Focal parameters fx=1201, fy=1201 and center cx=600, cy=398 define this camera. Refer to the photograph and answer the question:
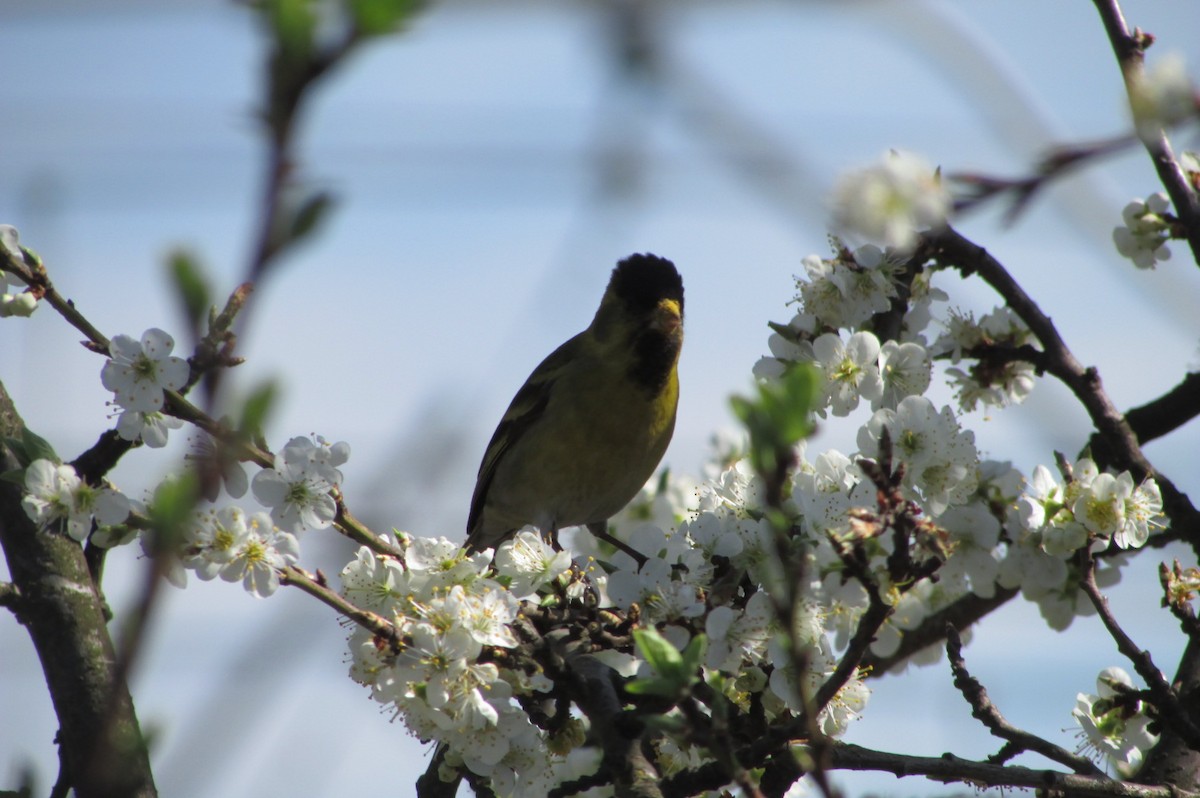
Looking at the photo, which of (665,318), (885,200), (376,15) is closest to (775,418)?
(885,200)

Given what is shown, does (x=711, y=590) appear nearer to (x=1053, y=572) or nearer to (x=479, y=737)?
(x=479, y=737)

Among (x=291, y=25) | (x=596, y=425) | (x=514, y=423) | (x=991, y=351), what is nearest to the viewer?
(x=291, y=25)

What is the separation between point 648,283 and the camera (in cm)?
585

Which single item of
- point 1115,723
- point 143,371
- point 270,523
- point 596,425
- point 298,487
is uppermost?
point 596,425

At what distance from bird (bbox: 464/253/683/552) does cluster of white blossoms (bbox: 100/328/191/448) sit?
2.97 meters

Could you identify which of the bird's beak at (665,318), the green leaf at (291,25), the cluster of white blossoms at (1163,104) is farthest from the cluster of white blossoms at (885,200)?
the bird's beak at (665,318)

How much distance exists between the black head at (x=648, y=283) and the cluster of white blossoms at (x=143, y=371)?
3.54 metres

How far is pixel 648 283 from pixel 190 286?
485 cm

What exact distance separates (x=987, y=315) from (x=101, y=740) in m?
2.85

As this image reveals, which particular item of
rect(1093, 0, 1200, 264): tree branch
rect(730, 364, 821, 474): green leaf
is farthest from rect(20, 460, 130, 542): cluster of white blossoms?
rect(1093, 0, 1200, 264): tree branch

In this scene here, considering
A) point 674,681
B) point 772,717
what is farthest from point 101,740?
point 772,717

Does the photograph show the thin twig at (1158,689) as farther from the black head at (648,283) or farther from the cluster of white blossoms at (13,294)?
the black head at (648,283)

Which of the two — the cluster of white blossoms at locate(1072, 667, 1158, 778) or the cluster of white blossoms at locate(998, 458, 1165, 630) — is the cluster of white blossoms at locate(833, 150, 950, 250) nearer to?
the cluster of white blossoms at locate(998, 458, 1165, 630)

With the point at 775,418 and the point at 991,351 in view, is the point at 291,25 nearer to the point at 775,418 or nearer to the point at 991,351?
the point at 775,418
